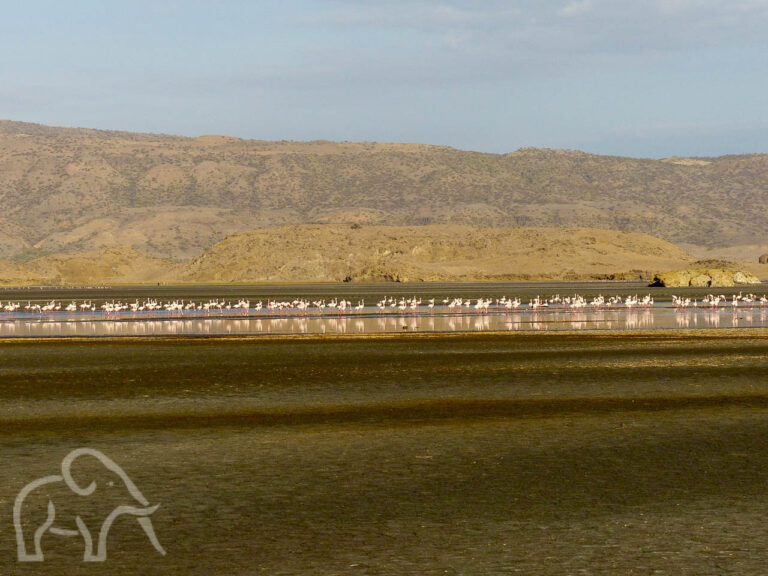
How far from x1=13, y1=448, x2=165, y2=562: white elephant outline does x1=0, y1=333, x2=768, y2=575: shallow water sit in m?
0.13

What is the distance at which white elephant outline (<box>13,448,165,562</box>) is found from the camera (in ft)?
37.7

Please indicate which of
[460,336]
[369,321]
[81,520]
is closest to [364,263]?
[369,321]

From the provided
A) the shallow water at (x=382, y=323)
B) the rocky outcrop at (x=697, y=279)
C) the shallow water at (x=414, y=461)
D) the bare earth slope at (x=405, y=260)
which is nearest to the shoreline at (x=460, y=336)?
the shallow water at (x=382, y=323)

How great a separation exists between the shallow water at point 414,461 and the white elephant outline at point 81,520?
0.13 metres

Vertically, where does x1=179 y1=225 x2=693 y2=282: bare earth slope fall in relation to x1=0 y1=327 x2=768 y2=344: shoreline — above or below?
above

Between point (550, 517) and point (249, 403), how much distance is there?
40.0ft

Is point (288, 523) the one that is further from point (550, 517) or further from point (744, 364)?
point (744, 364)

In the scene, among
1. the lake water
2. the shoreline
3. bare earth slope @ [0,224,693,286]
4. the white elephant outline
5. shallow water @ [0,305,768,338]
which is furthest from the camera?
→ bare earth slope @ [0,224,693,286]

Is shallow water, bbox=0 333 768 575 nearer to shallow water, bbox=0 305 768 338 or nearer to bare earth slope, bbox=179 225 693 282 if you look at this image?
shallow water, bbox=0 305 768 338

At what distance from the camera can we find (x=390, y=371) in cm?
3083

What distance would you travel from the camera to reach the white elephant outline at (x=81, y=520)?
11477 mm

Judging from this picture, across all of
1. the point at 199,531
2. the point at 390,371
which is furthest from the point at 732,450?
the point at 390,371

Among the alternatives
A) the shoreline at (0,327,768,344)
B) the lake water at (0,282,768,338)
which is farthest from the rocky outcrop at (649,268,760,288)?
the shoreline at (0,327,768,344)

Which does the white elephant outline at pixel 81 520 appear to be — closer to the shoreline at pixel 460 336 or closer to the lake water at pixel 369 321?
the shoreline at pixel 460 336
